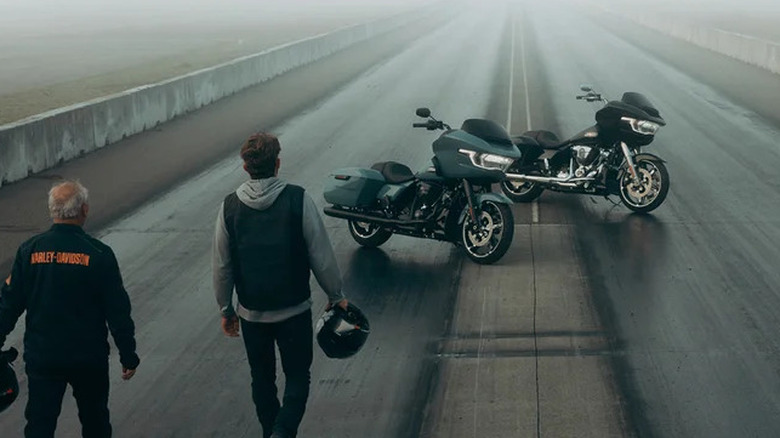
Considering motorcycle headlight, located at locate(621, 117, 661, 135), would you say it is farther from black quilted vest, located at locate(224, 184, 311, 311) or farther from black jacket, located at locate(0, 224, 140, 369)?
black jacket, located at locate(0, 224, 140, 369)

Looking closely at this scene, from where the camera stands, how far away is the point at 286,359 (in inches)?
257

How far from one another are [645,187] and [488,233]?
3.17 metres

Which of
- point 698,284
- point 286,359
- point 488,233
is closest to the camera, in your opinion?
point 286,359

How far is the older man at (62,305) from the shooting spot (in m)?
5.91

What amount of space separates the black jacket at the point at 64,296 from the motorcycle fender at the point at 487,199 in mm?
6428

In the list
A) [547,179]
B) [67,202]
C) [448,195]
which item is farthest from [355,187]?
[67,202]

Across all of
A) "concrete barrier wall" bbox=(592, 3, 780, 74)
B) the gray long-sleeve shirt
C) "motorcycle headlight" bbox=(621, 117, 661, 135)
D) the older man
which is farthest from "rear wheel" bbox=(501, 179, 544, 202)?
"concrete barrier wall" bbox=(592, 3, 780, 74)

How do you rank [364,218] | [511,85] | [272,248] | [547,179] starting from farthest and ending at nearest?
[511,85]
[547,179]
[364,218]
[272,248]

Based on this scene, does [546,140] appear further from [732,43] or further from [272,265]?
[732,43]

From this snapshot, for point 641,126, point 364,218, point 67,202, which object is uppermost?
point 67,202

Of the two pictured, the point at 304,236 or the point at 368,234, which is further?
the point at 368,234

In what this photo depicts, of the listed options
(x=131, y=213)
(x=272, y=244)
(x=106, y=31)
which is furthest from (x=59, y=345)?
(x=106, y=31)

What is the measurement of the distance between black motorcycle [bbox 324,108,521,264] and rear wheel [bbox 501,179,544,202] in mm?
2928

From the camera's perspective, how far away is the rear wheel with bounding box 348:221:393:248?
13.0 metres
